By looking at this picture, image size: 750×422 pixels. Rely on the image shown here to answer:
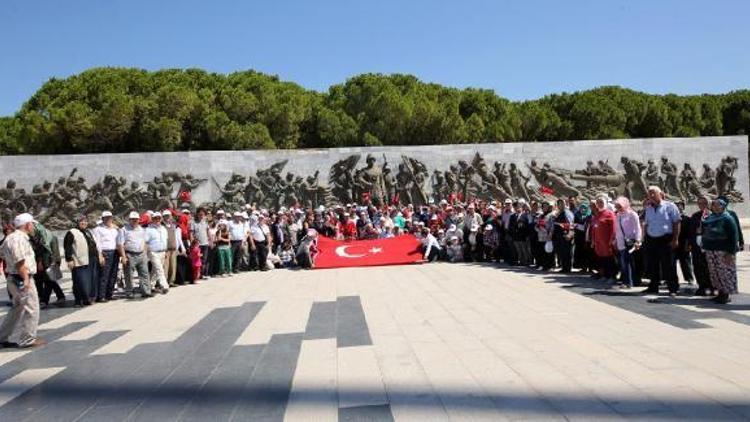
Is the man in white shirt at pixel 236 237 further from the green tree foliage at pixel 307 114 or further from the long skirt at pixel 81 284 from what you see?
the green tree foliage at pixel 307 114

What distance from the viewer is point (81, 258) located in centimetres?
1084

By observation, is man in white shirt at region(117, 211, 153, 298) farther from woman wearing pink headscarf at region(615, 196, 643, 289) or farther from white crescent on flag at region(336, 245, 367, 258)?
woman wearing pink headscarf at region(615, 196, 643, 289)

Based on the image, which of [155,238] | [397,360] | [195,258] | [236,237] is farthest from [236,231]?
[397,360]

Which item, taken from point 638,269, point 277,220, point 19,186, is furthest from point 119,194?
point 638,269

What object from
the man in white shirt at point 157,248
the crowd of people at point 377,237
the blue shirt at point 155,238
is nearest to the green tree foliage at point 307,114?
the crowd of people at point 377,237

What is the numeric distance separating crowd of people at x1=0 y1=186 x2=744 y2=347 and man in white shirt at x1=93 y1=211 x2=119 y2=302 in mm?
20

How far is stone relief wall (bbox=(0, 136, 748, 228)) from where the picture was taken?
23.4 m

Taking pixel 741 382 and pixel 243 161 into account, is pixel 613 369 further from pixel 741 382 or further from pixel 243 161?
pixel 243 161

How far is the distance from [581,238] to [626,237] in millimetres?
2663

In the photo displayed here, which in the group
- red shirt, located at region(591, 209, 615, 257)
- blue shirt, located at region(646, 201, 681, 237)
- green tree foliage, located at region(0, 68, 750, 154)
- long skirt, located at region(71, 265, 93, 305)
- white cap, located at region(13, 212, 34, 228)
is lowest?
long skirt, located at region(71, 265, 93, 305)

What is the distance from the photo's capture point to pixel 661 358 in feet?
18.0

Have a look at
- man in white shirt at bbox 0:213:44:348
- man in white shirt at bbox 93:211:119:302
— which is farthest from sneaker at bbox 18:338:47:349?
man in white shirt at bbox 93:211:119:302

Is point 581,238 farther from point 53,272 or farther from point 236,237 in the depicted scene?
point 53,272

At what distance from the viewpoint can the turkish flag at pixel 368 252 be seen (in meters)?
16.5
